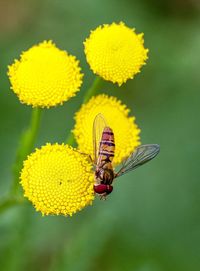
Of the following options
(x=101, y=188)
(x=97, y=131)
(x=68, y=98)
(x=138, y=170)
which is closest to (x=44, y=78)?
(x=68, y=98)

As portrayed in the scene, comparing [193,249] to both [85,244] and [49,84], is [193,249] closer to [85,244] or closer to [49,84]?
[85,244]

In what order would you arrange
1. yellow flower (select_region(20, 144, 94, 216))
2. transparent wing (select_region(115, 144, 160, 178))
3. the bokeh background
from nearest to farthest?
yellow flower (select_region(20, 144, 94, 216))
transparent wing (select_region(115, 144, 160, 178))
the bokeh background

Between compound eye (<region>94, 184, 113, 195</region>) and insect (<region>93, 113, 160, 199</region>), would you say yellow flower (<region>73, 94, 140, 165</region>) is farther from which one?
compound eye (<region>94, 184, 113, 195</region>)

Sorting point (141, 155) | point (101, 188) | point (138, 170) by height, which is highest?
point (138, 170)

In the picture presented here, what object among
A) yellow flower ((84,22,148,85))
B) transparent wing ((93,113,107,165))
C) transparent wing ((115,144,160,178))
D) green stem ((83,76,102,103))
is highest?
→ yellow flower ((84,22,148,85))

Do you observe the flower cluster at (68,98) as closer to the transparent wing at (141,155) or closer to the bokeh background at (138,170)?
the transparent wing at (141,155)

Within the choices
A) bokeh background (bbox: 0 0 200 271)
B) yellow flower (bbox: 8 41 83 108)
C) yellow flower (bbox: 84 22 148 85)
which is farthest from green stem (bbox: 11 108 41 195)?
bokeh background (bbox: 0 0 200 271)

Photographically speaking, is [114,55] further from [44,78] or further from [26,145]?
[26,145]

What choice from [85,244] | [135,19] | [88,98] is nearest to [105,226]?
[85,244]
